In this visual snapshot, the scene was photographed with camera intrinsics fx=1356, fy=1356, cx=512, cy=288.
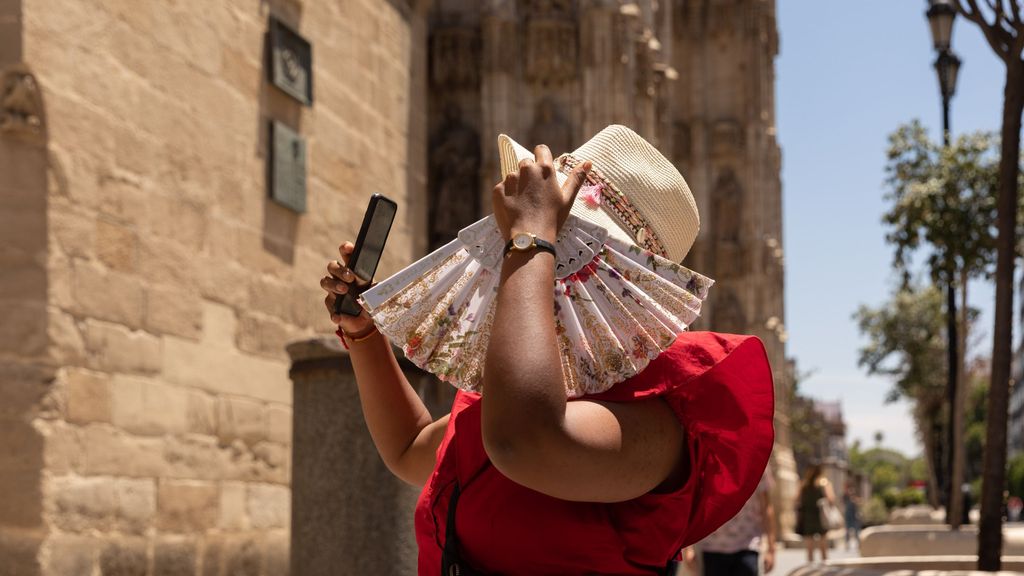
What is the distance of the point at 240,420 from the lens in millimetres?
8609

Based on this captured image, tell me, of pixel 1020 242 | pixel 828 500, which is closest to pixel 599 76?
pixel 1020 242

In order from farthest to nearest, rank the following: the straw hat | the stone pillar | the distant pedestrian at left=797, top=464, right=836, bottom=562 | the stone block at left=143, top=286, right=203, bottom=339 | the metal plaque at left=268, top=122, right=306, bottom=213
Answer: the distant pedestrian at left=797, top=464, right=836, bottom=562, the metal plaque at left=268, top=122, right=306, bottom=213, the stone block at left=143, top=286, right=203, bottom=339, the stone pillar, the straw hat

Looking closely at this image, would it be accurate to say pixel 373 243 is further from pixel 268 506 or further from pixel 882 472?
pixel 882 472

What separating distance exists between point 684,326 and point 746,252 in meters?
23.5

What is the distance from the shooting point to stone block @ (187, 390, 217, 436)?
7941mm

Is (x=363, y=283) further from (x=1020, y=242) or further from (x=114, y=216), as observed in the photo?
(x=1020, y=242)

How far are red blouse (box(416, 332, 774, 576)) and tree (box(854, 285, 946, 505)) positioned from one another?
3769 cm

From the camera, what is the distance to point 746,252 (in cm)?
2525

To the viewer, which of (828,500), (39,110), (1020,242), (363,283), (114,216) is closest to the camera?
(363,283)

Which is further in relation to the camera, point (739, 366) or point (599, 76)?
point (599, 76)

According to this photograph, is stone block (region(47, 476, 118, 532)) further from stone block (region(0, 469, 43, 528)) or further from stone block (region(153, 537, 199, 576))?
stone block (region(153, 537, 199, 576))

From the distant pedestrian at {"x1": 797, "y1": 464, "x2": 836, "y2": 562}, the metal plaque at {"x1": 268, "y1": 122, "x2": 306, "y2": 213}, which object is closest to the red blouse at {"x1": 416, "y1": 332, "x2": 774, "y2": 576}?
the metal plaque at {"x1": 268, "y1": 122, "x2": 306, "y2": 213}

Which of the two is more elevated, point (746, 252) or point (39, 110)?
point (746, 252)

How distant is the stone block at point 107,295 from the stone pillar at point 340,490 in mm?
1795
